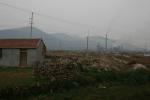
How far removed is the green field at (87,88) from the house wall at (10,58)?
415 inches

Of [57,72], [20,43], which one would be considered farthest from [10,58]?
[57,72]

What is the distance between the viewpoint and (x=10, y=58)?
32125 mm

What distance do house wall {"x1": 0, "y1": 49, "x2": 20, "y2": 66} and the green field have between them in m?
10.5

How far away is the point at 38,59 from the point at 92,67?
7.73 metres

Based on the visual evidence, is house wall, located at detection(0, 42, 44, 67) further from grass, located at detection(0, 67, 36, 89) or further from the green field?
the green field

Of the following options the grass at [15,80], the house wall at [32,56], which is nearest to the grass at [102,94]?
the grass at [15,80]

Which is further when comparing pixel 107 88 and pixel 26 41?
pixel 26 41

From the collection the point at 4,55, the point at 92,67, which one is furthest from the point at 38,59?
the point at 92,67

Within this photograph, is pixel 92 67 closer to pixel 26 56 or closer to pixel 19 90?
pixel 26 56

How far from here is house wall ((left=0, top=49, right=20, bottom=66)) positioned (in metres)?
32.0

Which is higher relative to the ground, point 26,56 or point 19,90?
point 26,56

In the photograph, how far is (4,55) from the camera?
1277 inches

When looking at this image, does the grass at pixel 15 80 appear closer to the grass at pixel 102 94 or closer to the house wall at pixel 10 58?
the grass at pixel 102 94

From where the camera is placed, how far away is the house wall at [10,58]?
3205 cm
